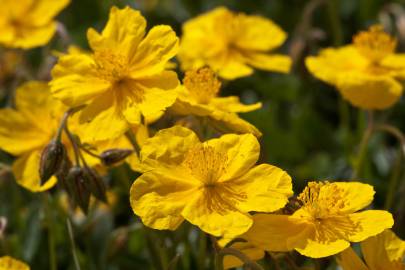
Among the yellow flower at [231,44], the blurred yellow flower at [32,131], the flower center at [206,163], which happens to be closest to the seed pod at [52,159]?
the blurred yellow flower at [32,131]

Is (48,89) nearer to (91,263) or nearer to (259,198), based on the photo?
(91,263)

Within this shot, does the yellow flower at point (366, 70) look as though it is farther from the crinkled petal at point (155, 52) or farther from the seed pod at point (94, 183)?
the seed pod at point (94, 183)

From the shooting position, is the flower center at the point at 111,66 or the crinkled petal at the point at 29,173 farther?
the crinkled petal at the point at 29,173

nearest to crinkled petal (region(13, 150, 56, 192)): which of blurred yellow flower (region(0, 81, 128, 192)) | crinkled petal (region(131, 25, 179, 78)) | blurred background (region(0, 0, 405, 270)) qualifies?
blurred yellow flower (region(0, 81, 128, 192))

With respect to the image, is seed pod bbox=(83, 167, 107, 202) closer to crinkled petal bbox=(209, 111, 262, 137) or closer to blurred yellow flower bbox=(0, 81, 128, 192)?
blurred yellow flower bbox=(0, 81, 128, 192)

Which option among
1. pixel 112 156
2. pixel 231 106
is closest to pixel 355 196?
pixel 231 106

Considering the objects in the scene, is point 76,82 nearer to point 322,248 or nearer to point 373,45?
point 322,248
